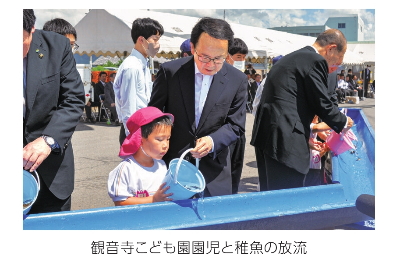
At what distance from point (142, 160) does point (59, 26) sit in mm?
1826

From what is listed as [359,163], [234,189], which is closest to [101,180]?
[234,189]

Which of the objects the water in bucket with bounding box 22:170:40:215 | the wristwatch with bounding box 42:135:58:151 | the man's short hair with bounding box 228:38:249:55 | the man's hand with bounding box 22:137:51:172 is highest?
the man's short hair with bounding box 228:38:249:55

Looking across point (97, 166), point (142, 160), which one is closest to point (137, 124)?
point (142, 160)

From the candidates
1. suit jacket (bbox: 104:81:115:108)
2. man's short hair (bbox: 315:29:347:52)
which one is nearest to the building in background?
man's short hair (bbox: 315:29:347:52)

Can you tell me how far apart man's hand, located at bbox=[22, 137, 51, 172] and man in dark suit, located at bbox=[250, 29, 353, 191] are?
151cm

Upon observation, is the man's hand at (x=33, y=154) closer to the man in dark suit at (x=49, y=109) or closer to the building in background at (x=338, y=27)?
the man in dark suit at (x=49, y=109)

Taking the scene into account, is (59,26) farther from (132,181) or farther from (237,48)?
(132,181)

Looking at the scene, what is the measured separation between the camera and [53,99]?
2.06m

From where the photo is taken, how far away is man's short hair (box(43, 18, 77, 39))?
3650 mm

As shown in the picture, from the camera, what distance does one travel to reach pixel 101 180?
5.76 metres

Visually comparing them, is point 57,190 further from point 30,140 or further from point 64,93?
point 64,93

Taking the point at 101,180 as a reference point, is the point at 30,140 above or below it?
above

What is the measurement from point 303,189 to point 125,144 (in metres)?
1.09

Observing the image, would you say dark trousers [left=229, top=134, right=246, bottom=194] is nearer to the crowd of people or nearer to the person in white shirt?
the crowd of people
